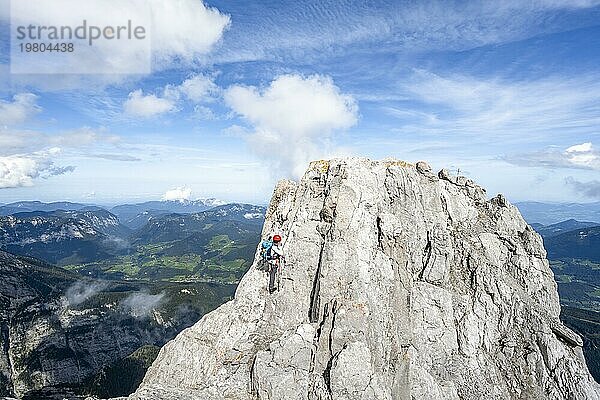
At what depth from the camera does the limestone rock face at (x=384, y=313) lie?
104 ft

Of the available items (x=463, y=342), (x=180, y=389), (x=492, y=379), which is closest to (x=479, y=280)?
(x=463, y=342)

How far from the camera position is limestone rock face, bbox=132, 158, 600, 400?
3170 centimetres

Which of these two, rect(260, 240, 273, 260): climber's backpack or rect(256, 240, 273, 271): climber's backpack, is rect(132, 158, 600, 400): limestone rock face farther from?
rect(260, 240, 273, 260): climber's backpack

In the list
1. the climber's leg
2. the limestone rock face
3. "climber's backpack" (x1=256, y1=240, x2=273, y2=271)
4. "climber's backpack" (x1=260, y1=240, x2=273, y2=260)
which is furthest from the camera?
the climber's leg

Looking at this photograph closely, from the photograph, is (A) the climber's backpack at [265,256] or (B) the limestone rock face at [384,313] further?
(A) the climber's backpack at [265,256]

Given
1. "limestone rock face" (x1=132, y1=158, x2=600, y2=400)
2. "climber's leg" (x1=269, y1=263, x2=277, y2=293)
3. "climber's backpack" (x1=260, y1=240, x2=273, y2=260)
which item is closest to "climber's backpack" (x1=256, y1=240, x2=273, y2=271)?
"climber's backpack" (x1=260, y1=240, x2=273, y2=260)

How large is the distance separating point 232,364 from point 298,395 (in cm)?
639

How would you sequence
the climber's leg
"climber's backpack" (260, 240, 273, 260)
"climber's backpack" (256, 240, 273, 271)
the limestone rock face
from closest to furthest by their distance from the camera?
the limestone rock face < "climber's backpack" (260, 240, 273, 260) < "climber's backpack" (256, 240, 273, 271) < the climber's leg

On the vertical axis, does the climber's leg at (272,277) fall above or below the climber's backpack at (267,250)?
below

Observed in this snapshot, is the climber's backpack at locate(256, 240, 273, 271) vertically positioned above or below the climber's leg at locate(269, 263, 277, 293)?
above

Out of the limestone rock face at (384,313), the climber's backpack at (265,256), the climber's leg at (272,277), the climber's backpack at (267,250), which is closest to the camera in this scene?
the limestone rock face at (384,313)

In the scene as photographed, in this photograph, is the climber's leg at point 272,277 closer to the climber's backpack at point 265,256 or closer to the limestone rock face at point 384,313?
the limestone rock face at point 384,313

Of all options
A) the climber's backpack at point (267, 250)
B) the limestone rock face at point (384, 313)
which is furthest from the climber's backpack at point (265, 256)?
the limestone rock face at point (384, 313)

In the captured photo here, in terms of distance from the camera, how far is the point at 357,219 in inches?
1533
